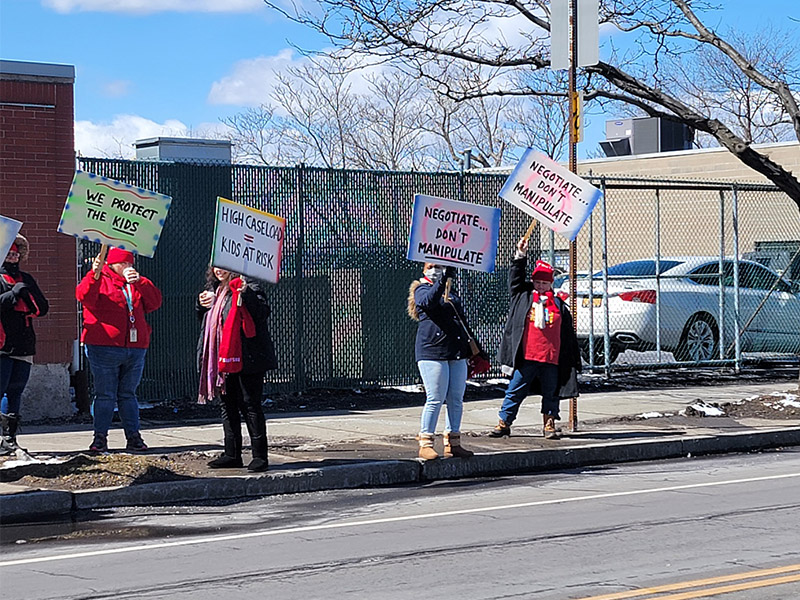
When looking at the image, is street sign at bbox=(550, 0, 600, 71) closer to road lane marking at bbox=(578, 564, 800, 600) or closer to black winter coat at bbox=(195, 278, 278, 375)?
black winter coat at bbox=(195, 278, 278, 375)

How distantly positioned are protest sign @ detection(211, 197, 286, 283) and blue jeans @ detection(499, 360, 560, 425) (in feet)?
10.1

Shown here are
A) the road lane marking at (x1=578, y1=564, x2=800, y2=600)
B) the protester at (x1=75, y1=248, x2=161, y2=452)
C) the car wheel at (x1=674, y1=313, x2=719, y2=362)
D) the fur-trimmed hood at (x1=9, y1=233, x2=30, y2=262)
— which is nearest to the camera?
the road lane marking at (x1=578, y1=564, x2=800, y2=600)

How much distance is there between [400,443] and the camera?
11.8 m

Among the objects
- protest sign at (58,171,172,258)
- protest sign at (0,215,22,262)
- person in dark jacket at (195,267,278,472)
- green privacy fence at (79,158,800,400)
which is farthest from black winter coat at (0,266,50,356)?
green privacy fence at (79,158,800,400)

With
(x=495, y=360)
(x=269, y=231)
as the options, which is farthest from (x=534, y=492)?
(x=495, y=360)

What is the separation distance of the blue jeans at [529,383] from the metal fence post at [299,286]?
333 centimetres

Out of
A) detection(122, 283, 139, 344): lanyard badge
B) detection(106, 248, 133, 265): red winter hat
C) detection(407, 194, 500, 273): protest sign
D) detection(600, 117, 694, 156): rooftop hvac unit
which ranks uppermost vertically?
detection(600, 117, 694, 156): rooftop hvac unit

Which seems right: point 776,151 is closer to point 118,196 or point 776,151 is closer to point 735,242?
point 735,242

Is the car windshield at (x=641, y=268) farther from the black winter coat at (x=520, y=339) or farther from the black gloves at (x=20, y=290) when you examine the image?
the black gloves at (x=20, y=290)

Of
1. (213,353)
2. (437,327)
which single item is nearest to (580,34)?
(437,327)

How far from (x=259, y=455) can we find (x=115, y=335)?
69.0 inches

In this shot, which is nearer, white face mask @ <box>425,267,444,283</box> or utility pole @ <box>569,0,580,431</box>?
white face mask @ <box>425,267,444,283</box>

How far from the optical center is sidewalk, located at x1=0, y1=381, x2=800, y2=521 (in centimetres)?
925

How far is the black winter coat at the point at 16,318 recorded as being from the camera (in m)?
10.2
